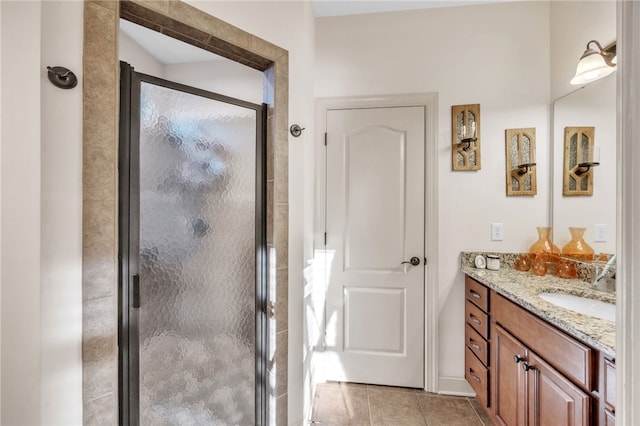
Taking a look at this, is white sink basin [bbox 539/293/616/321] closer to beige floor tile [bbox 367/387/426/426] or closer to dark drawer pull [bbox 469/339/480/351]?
dark drawer pull [bbox 469/339/480/351]

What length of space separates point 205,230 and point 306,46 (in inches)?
48.6

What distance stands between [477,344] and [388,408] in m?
0.75

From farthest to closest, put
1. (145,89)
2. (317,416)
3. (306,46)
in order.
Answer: (317,416)
(306,46)
(145,89)

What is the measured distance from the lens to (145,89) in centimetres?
118

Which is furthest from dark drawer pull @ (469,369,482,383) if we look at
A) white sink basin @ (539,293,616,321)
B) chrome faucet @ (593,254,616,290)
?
chrome faucet @ (593,254,616,290)

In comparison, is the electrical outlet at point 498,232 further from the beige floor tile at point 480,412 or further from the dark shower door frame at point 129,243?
the dark shower door frame at point 129,243

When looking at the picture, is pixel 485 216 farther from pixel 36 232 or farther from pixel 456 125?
pixel 36 232

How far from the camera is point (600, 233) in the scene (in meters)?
1.70

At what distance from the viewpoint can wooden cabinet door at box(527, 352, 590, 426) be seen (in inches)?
40.0

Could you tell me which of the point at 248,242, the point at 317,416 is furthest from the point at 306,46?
the point at 317,416

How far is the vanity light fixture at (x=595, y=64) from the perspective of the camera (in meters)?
1.58

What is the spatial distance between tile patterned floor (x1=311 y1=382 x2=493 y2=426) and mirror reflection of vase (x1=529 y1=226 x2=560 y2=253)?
118 centimetres

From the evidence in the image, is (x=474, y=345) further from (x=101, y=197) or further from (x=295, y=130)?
(x=101, y=197)

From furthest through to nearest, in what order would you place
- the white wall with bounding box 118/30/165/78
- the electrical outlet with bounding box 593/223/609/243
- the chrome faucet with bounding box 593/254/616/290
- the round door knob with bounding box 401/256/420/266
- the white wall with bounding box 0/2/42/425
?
the round door knob with bounding box 401/256/420/266, the white wall with bounding box 118/30/165/78, the electrical outlet with bounding box 593/223/609/243, the chrome faucet with bounding box 593/254/616/290, the white wall with bounding box 0/2/42/425
